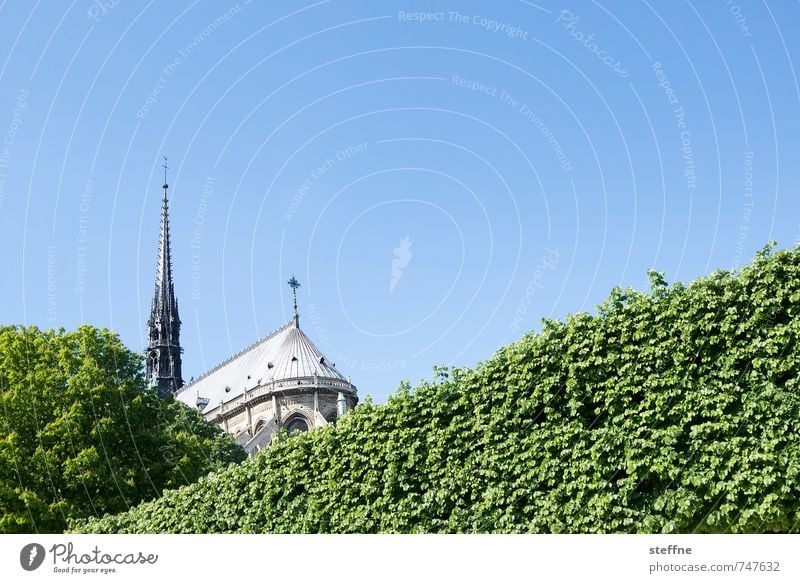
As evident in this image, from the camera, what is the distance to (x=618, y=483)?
1869 cm

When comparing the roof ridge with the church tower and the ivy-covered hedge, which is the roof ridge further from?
the ivy-covered hedge

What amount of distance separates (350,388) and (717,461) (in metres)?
68.7

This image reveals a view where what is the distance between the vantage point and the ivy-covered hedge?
703 inches

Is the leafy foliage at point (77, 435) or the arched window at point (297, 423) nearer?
the leafy foliage at point (77, 435)

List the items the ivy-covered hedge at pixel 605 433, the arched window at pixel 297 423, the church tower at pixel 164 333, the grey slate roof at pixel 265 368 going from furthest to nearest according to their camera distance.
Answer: the church tower at pixel 164 333, the grey slate roof at pixel 265 368, the arched window at pixel 297 423, the ivy-covered hedge at pixel 605 433

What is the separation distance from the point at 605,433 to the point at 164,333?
3561 inches

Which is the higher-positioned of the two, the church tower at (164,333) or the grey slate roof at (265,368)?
the church tower at (164,333)

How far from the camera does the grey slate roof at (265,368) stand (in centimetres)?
8819

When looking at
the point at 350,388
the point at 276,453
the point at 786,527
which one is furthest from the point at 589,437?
the point at 350,388

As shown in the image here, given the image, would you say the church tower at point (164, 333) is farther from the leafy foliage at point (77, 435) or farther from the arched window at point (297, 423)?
the leafy foliage at point (77, 435)

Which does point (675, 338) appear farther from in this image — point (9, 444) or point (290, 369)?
point (290, 369)

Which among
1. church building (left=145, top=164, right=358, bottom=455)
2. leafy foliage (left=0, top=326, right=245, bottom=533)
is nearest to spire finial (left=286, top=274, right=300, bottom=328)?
church building (left=145, top=164, right=358, bottom=455)

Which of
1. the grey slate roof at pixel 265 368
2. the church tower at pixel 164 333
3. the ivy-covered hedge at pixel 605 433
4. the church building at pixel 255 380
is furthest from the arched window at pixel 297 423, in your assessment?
the ivy-covered hedge at pixel 605 433
